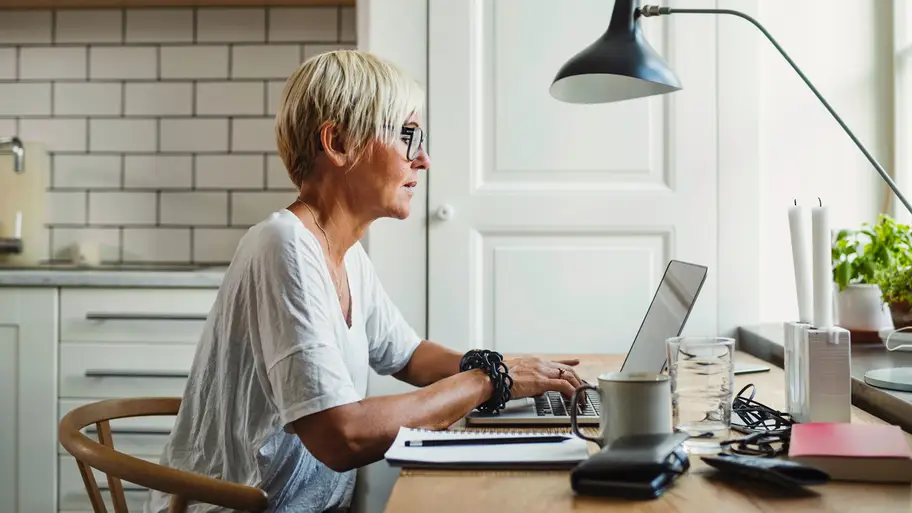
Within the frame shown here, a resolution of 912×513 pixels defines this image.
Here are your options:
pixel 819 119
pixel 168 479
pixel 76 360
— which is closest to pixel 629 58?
pixel 168 479

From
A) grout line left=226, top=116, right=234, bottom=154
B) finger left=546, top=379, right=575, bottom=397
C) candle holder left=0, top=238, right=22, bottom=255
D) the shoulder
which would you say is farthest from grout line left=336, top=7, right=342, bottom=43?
finger left=546, top=379, right=575, bottom=397

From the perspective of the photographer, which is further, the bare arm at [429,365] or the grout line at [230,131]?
the grout line at [230,131]

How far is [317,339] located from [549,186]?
1.36m

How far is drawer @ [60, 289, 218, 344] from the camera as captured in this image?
2553mm

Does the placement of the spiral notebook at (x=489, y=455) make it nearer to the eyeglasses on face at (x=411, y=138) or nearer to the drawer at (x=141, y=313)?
the eyeglasses on face at (x=411, y=138)

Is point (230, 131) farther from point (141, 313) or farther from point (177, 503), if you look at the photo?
point (177, 503)

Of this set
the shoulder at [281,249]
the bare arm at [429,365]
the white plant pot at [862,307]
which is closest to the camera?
the shoulder at [281,249]

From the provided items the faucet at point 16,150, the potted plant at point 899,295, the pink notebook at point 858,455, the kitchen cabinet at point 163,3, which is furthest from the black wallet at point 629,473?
the faucet at point 16,150

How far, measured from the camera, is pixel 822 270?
1223 millimetres

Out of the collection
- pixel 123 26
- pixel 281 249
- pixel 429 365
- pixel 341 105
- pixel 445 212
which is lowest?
pixel 429 365

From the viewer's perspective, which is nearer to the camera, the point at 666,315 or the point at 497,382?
the point at 497,382

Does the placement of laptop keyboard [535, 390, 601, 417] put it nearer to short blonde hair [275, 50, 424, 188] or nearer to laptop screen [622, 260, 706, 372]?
laptop screen [622, 260, 706, 372]

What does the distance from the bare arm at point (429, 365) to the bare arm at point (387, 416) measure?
0.34m

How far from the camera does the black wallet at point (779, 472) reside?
94 cm
